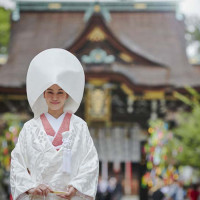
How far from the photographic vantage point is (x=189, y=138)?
36.0 feet

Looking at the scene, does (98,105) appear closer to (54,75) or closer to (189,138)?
(189,138)

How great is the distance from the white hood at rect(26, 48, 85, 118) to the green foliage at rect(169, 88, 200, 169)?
307 inches

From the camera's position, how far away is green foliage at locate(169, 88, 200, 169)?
34.9 feet

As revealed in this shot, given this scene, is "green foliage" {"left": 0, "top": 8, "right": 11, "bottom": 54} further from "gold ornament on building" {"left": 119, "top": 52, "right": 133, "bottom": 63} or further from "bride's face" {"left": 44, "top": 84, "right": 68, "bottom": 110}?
"bride's face" {"left": 44, "top": 84, "right": 68, "bottom": 110}

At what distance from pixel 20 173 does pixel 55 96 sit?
1.70 feet

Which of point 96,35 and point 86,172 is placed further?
point 96,35

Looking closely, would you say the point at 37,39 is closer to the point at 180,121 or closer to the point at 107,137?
the point at 107,137

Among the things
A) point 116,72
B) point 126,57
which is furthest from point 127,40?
point 116,72

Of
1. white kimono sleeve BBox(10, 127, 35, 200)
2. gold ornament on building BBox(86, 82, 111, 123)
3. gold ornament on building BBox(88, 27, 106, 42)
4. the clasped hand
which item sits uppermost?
gold ornament on building BBox(88, 27, 106, 42)

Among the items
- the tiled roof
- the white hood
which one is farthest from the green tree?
the white hood

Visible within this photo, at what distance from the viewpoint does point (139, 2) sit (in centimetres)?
1576

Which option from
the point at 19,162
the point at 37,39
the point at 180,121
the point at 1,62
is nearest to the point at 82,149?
the point at 19,162

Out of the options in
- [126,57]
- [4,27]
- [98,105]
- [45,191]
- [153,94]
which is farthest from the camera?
[4,27]

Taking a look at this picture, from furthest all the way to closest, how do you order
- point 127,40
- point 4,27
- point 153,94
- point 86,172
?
point 4,27 < point 127,40 < point 153,94 < point 86,172
